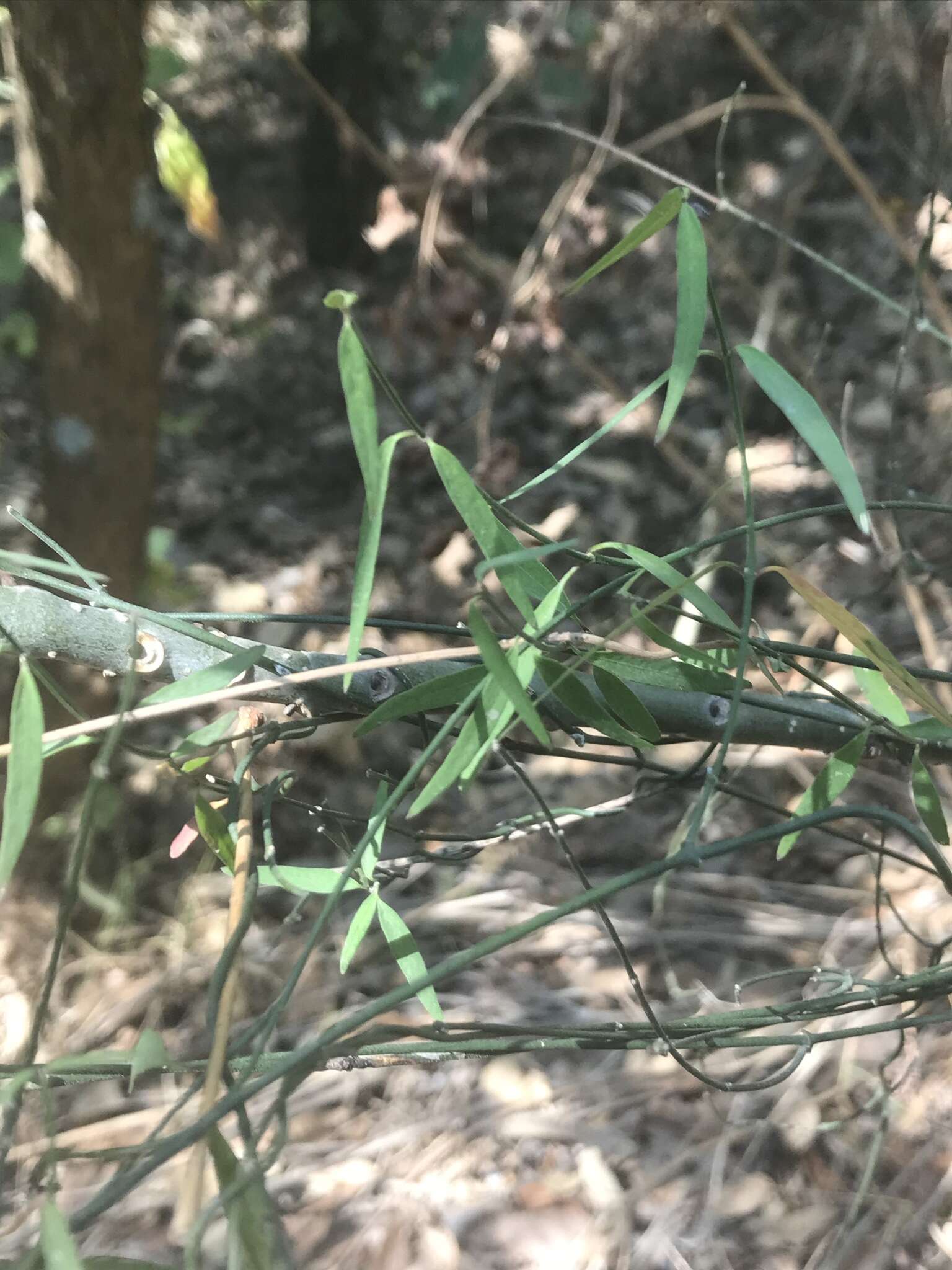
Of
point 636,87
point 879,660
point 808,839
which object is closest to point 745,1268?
point 808,839

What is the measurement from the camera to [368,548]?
310mm

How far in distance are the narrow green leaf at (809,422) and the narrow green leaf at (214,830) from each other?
0.27m

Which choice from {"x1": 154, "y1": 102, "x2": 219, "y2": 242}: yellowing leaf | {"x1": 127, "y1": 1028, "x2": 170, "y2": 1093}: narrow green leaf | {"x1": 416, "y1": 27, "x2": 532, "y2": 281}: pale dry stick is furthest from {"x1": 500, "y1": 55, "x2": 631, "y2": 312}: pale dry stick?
{"x1": 127, "y1": 1028, "x2": 170, "y2": 1093}: narrow green leaf

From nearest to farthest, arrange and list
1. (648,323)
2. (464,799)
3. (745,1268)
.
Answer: (745,1268), (464,799), (648,323)

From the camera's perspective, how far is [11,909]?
127 cm

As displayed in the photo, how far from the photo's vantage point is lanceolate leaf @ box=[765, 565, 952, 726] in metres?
0.41

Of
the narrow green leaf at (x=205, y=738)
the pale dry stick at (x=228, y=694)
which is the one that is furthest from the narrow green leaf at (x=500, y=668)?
the narrow green leaf at (x=205, y=738)

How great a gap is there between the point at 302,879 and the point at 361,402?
245mm

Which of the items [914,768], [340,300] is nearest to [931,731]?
[914,768]

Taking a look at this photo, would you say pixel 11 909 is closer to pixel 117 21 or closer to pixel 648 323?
pixel 117 21

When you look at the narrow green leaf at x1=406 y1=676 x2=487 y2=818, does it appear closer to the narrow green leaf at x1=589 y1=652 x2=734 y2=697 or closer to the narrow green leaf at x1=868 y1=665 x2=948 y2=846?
the narrow green leaf at x1=589 y1=652 x2=734 y2=697

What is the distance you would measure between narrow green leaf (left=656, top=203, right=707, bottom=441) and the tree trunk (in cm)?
89

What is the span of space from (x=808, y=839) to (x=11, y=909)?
108 cm

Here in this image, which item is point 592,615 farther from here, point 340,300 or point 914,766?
point 340,300
